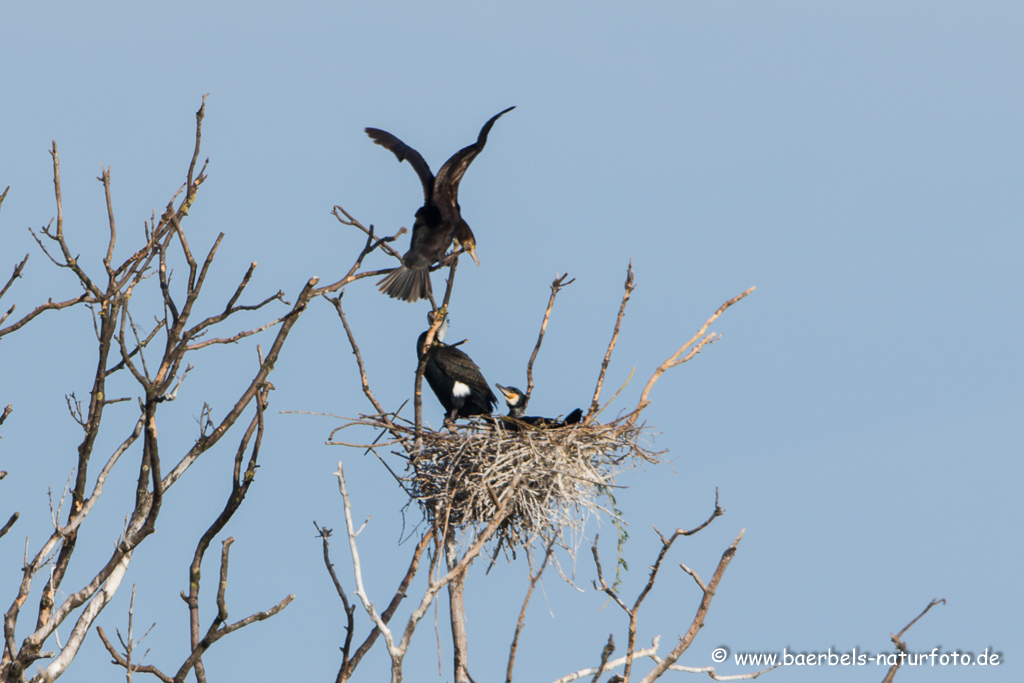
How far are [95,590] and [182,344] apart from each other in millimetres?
1418

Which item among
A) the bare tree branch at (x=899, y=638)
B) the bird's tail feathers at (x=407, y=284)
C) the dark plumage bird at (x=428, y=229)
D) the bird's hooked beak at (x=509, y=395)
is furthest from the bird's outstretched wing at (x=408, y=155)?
the bare tree branch at (x=899, y=638)

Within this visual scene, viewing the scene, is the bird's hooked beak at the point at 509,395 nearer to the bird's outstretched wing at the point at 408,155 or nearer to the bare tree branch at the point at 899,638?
the bird's outstretched wing at the point at 408,155

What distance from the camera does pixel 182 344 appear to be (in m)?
5.31

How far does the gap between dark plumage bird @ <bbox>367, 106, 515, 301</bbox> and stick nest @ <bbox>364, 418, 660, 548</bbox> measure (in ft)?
5.54

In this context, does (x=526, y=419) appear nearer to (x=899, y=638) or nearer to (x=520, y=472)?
(x=520, y=472)

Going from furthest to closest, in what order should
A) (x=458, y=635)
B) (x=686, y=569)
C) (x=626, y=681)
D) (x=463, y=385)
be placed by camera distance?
(x=463, y=385) → (x=458, y=635) → (x=626, y=681) → (x=686, y=569)

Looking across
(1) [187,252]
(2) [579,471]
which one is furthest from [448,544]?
(1) [187,252]

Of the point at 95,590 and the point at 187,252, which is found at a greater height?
the point at 187,252

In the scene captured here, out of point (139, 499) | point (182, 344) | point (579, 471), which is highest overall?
point (579, 471)

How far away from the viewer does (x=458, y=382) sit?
31.1ft

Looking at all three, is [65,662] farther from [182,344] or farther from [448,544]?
[448,544]

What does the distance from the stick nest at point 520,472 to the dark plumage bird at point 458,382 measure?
134 centimetres

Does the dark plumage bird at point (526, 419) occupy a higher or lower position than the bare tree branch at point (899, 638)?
higher

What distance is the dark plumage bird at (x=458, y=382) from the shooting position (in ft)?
31.0
